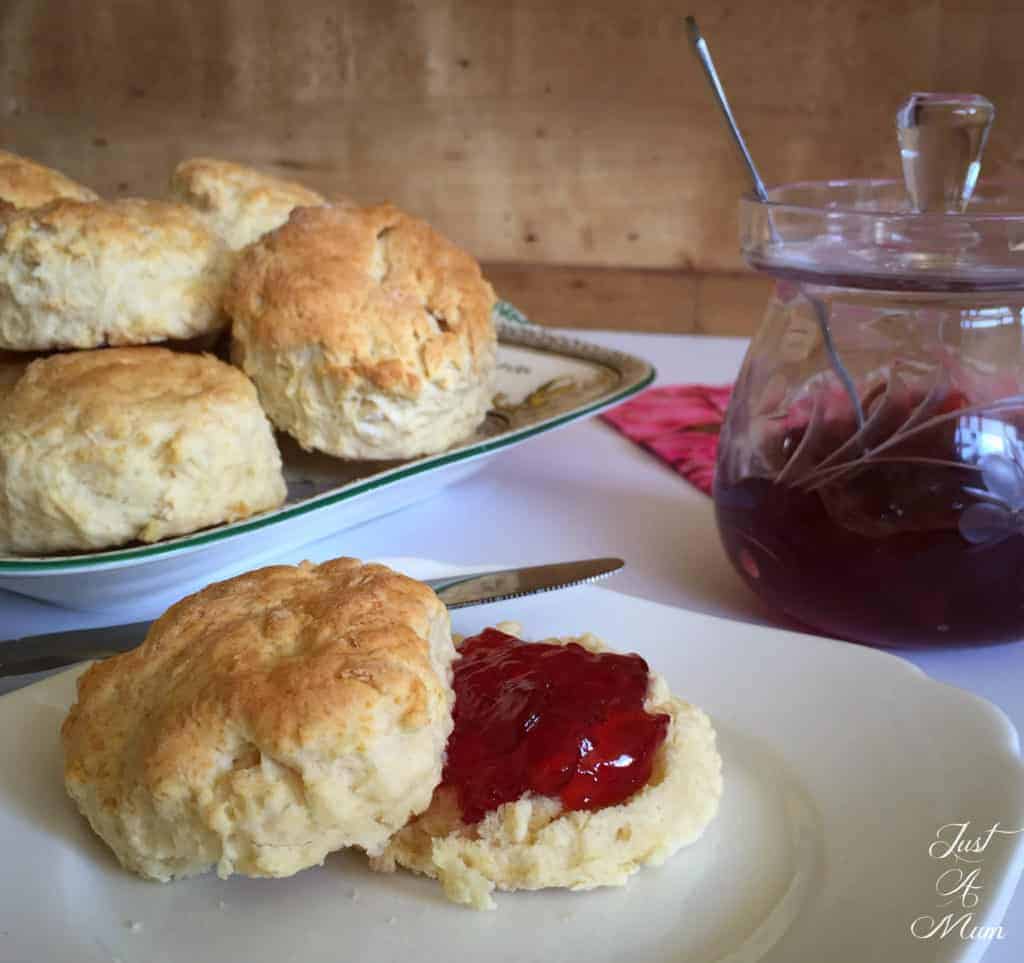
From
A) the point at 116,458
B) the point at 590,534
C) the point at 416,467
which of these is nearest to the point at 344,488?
the point at 416,467

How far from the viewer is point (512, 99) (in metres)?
4.04

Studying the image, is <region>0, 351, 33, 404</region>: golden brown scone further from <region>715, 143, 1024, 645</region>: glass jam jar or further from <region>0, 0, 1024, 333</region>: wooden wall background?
<region>0, 0, 1024, 333</region>: wooden wall background

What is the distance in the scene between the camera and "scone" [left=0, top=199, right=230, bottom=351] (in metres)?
1.43

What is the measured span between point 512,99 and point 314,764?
140 inches

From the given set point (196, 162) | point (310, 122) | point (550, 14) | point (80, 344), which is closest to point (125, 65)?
point (310, 122)

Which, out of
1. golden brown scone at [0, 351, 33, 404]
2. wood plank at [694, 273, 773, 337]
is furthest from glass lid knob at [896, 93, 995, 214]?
wood plank at [694, 273, 773, 337]

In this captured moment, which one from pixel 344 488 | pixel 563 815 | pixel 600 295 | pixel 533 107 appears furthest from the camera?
pixel 600 295

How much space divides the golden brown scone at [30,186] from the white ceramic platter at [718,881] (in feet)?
2.79

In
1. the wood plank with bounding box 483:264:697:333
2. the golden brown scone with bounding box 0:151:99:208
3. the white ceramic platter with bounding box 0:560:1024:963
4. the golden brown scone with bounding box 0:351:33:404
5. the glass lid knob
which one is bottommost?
the wood plank with bounding box 483:264:697:333

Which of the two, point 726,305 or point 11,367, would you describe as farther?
point 726,305

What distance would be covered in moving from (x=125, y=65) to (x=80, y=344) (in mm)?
3094

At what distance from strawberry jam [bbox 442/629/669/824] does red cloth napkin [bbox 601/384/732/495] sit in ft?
2.76

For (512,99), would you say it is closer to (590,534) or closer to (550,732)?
(590,534)

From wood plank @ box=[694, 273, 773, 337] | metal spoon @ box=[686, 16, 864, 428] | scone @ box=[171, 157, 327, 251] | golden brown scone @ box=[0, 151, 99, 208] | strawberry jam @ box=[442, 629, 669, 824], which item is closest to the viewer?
strawberry jam @ box=[442, 629, 669, 824]
